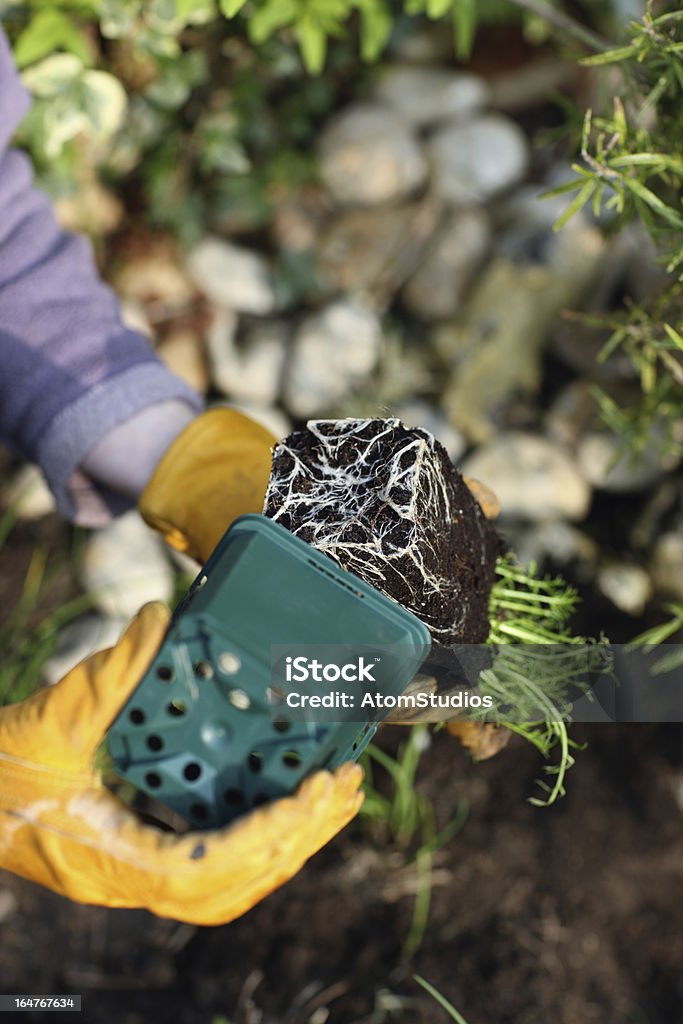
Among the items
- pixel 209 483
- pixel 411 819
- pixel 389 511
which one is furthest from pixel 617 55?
pixel 411 819

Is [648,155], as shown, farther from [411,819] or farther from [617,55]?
[411,819]

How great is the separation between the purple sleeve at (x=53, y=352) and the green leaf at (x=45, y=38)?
0.39 metres

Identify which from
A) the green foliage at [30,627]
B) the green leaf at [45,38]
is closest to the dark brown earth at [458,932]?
the green foliage at [30,627]

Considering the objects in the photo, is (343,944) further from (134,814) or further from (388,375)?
(388,375)

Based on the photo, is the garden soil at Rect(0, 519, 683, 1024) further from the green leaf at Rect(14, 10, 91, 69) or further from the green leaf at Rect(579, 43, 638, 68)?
the green leaf at Rect(14, 10, 91, 69)

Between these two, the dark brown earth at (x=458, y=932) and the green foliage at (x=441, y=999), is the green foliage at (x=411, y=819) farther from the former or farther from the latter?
the green foliage at (x=441, y=999)

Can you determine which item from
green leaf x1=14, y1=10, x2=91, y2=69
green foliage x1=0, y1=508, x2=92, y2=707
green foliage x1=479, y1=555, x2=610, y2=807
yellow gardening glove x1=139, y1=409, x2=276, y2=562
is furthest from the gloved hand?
green leaf x1=14, y1=10, x2=91, y2=69

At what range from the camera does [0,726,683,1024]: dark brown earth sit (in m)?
1.41

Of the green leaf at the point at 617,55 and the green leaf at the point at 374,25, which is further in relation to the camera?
the green leaf at the point at 374,25

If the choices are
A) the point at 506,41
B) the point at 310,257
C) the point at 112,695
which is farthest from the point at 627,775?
the point at 506,41

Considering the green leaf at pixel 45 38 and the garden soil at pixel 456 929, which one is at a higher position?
the green leaf at pixel 45 38

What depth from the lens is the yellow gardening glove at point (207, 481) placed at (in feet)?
3.57

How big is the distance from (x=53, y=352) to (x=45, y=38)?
74 centimetres

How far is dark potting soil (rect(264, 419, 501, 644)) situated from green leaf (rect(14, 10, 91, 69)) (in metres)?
1.05
